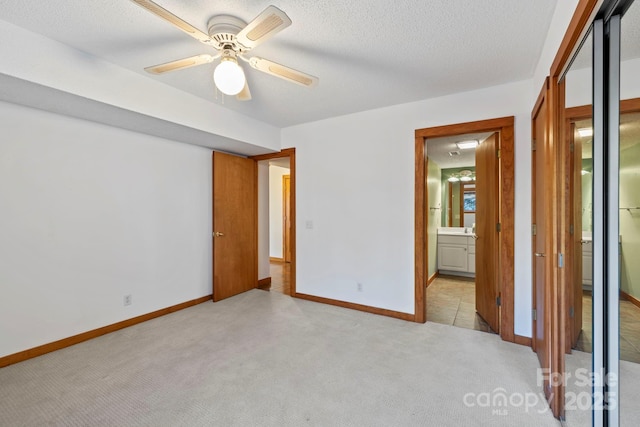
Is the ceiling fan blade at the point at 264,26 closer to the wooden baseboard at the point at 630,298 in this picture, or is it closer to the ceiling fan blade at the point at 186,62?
the ceiling fan blade at the point at 186,62

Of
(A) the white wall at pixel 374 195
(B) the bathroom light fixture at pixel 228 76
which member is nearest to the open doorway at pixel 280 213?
(A) the white wall at pixel 374 195

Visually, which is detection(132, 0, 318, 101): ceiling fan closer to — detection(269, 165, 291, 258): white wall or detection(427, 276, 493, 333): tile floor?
detection(427, 276, 493, 333): tile floor

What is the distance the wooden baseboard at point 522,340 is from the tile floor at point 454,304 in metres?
0.27

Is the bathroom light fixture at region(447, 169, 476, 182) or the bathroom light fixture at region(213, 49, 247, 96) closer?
the bathroom light fixture at region(213, 49, 247, 96)

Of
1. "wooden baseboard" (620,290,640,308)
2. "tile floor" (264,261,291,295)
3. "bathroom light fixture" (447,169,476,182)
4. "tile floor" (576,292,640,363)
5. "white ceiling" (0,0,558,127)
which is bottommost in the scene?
"tile floor" (264,261,291,295)

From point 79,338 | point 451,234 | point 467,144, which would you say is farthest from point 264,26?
point 451,234

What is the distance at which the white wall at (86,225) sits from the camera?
2.28 m

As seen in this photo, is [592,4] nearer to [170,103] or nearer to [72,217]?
[170,103]

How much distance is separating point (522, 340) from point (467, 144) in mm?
2755

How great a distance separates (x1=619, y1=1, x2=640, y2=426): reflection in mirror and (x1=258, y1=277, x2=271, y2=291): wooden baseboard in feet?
13.1

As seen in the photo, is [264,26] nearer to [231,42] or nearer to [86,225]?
[231,42]

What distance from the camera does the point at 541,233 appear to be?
2.00 meters

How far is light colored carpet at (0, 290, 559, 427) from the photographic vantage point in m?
1.68

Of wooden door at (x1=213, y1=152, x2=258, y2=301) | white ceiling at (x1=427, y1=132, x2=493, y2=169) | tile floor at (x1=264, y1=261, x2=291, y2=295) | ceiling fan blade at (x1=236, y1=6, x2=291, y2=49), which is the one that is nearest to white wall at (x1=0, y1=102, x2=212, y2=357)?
wooden door at (x1=213, y1=152, x2=258, y2=301)
